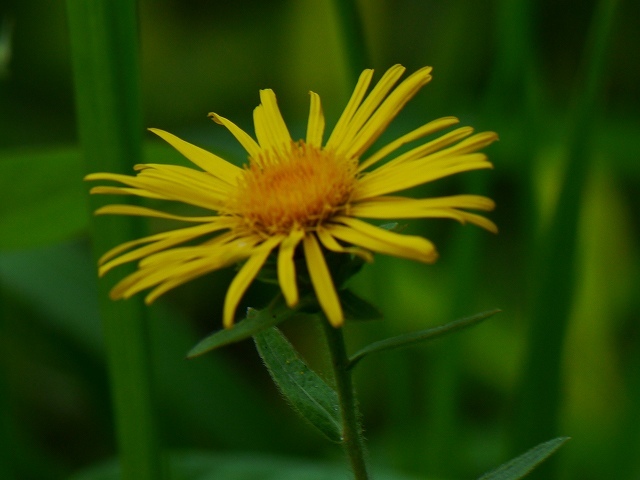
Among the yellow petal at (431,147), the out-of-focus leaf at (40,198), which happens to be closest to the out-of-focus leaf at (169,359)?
the out-of-focus leaf at (40,198)

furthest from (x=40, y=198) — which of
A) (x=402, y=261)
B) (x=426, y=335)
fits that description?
(x=402, y=261)

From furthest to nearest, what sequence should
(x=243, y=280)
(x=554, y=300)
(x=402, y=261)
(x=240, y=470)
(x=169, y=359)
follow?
1. (x=402, y=261)
2. (x=169, y=359)
3. (x=240, y=470)
4. (x=554, y=300)
5. (x=243, y=280)

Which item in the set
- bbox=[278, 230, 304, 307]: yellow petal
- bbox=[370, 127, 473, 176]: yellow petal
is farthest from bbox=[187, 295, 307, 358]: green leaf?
bbox=[370, 127, 473, 176]: yellow petal

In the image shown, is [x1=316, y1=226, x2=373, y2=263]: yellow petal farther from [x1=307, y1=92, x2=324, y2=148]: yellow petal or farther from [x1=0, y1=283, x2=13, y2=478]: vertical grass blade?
[x1=0, y1=283, x2=13, y2=478]: vertical grass blade

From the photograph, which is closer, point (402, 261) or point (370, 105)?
point (370, 105)

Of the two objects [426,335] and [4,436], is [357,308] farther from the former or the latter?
[4,436]

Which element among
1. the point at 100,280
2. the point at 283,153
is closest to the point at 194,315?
the point at 100,280

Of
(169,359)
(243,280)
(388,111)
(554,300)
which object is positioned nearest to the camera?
(243,280)

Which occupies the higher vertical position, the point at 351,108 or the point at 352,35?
the point at 352,35
